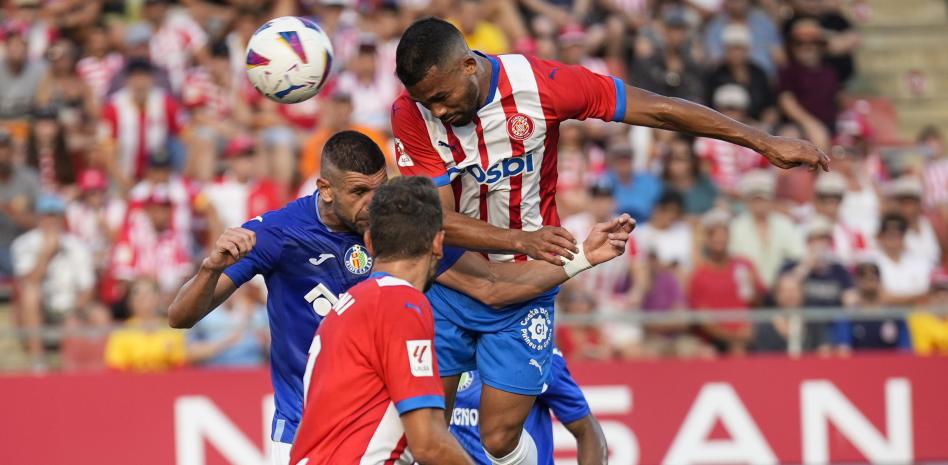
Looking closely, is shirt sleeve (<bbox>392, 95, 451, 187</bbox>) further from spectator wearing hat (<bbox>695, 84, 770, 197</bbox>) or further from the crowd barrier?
spectator wearing hat (<bbox>695, 84, 770, 197</bbox>)

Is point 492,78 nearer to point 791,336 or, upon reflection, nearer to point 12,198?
point 791,336

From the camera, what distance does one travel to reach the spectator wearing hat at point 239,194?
1310cm

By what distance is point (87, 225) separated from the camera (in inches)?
515

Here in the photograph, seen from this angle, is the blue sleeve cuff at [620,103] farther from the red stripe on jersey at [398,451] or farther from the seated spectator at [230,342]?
the seated spectator at [230,342]

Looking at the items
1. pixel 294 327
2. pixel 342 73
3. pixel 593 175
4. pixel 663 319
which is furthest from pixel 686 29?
pixel 294 327

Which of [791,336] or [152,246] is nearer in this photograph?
[791,336]

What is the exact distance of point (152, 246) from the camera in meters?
12.9

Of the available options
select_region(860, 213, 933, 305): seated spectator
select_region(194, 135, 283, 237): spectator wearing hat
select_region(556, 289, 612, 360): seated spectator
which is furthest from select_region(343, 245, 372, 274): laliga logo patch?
select_region(860, 213, 933, 305): seated spectator

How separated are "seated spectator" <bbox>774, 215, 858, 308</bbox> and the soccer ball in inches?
265

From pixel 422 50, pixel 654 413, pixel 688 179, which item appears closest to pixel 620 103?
pixel 422 50

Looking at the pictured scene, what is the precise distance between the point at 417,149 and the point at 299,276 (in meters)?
0.83

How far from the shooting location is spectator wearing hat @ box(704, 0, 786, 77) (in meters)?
16.5

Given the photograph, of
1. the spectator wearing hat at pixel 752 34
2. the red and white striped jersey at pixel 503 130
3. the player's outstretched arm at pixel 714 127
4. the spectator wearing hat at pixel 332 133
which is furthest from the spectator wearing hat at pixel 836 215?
the red and white striped jersey at pixel 503 130

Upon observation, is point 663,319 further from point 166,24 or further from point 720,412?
point 166,24
